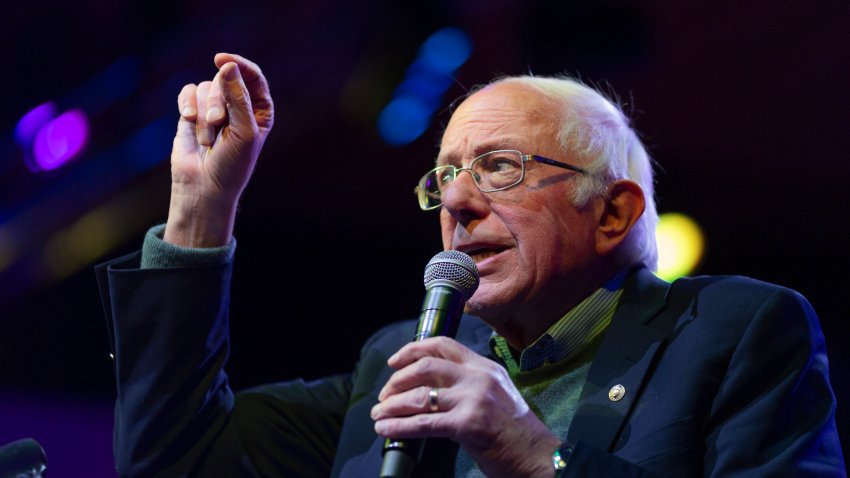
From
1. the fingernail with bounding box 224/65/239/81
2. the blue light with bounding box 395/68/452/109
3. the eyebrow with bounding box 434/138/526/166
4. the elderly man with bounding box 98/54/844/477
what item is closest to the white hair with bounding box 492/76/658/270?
the elderly man with bounding box 98/54/844/477

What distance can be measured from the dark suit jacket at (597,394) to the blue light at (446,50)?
1.75 meters

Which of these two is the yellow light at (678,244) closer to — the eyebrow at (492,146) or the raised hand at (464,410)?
the eyebrow at (492,146)

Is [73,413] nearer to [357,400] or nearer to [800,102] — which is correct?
[357,400]

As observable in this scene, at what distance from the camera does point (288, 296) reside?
402cm

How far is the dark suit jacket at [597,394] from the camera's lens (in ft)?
5.59

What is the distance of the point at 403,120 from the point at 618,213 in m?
1.96

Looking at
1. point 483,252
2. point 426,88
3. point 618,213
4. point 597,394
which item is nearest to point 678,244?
point 426,88

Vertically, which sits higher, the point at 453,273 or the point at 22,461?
the point at 453,273

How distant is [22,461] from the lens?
1.49 m

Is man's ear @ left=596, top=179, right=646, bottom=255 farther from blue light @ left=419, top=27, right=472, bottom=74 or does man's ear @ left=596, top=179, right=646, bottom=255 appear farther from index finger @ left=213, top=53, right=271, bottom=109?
blue light @ left=419, top=27, right=472, bottom=74

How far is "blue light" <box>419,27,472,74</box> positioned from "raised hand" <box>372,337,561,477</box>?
266 centimetres

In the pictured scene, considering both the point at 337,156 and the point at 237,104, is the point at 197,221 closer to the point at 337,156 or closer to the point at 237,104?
the point at 237,104

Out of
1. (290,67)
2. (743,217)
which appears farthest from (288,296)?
(743,217)

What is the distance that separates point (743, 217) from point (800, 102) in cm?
67
